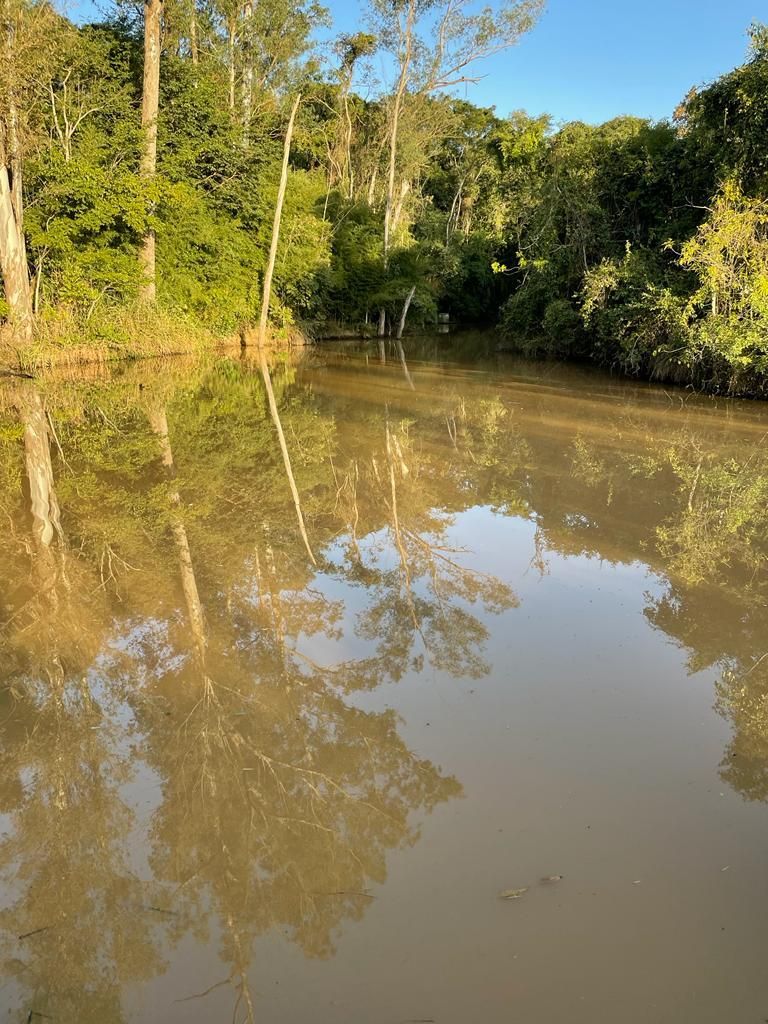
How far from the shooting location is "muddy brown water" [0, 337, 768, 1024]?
6.61 feet

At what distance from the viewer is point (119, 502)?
21.1 ft

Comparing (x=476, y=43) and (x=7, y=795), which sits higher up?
(x=476, y=43)

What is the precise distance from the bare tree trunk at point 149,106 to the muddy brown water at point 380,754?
12.4m

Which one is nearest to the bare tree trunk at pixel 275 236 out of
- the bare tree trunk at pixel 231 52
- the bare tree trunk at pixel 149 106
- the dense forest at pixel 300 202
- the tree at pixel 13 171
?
the dense forest at pixel 300 202

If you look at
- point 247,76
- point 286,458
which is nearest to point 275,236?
point 247,76

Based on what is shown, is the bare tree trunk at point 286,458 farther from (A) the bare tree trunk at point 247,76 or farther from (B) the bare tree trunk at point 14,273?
(A) the bare tree trunk at point 247,76

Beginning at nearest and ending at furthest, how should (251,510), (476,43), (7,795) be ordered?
(7,795) < (251,510) < (476,43)

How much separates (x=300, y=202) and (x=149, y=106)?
667 centimetres

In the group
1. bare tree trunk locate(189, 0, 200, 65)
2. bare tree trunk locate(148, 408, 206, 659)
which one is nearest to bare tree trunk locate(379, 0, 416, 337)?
bare tree trunk locate(189, 0, 200, 65)

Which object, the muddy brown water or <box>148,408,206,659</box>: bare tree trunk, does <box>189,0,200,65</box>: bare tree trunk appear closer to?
<box>148,408,206,659</box>: bare tree trunk

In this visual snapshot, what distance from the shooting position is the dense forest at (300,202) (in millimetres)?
13469

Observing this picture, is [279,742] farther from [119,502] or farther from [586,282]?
[586,282]

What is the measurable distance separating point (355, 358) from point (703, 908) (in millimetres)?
19188

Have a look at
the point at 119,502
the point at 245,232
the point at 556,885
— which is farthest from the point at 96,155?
the point at 556,885
